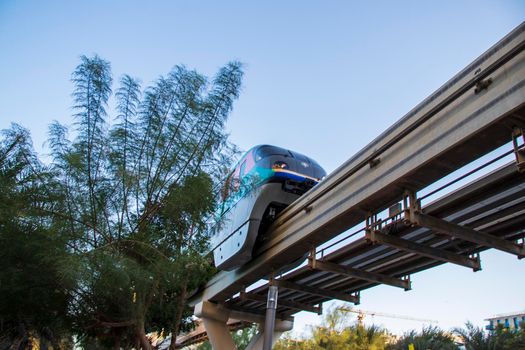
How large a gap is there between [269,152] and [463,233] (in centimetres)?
547

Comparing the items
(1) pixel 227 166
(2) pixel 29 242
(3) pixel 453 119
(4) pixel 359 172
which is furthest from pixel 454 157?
(2) pixel 29 242

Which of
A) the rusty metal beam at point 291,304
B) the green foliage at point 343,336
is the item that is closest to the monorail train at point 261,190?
the rusty metal beam at point 291,304

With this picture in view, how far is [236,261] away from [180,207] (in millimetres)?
4725

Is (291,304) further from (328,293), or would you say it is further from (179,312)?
(179,312)

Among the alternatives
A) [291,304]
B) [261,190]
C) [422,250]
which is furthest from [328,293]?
[422,250]

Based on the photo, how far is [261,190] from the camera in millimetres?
11430

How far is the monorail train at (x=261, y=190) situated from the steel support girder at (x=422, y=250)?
142 inches

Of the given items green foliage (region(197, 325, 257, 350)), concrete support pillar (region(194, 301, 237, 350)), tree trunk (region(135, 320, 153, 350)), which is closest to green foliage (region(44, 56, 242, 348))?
tree trunk (region(135, 320, 153, 350))

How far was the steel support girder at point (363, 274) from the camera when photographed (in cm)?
1059

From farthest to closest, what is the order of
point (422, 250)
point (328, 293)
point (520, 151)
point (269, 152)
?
point (328, 293)
point (269, 152)
point (422, 250)
point (520, 151)

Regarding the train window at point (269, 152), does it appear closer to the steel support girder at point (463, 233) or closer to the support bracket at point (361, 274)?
the support bracket at point (361, 274)

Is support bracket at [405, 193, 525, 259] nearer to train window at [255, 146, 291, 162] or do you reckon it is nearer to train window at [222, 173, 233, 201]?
train window at [222, 173, 233, 201]

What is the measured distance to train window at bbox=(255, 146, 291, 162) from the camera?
39.1 ft

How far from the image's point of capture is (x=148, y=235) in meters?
8.57
